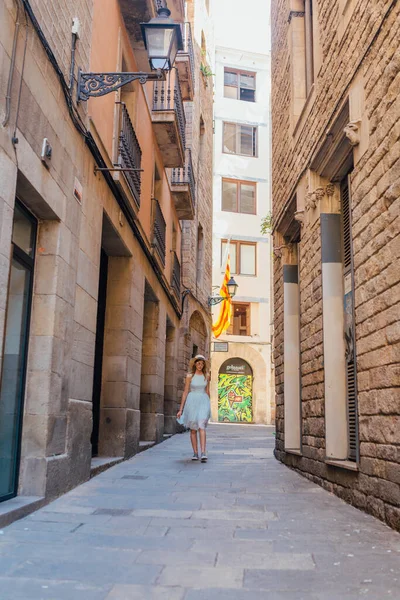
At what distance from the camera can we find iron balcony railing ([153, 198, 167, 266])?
12016 mm

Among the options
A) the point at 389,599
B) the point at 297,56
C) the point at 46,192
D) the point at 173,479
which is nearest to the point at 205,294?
the point at 297,56

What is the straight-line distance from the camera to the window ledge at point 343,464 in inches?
221

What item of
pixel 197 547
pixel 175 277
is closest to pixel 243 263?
pixel 175 277

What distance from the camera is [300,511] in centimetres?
531

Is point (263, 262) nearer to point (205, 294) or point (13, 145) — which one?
point (205, 294)

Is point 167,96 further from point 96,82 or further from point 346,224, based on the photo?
point 346,224

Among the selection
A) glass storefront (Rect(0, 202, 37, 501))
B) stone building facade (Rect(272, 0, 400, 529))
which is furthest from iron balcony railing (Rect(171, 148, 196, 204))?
glass storefront (Rect(0, 202, 37, 501))

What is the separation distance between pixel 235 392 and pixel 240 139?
1255 cm

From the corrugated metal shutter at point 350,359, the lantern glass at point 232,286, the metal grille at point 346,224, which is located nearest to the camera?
the corrugated metal shutter at point 350,359

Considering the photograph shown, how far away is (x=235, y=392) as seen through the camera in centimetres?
2920

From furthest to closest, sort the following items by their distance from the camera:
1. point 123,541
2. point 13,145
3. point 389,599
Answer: point 13,145, point 123,541, point 389,599

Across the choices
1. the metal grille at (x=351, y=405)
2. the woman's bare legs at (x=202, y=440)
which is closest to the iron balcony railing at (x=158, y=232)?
the woman's bare legs at (x=202, y=440)

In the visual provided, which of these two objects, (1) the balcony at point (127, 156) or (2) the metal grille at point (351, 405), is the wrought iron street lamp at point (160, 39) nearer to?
(1) the balcony at point (127, 156)

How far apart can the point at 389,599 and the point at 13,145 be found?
3774mm
